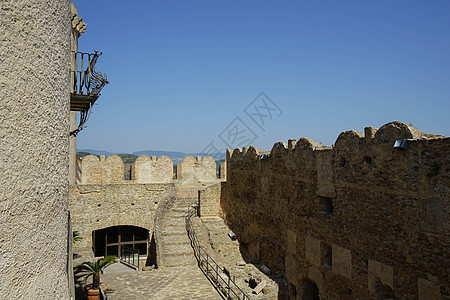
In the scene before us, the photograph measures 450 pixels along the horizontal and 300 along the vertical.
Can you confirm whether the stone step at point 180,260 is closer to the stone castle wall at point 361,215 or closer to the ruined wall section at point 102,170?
the stone castle wall at point 361,215

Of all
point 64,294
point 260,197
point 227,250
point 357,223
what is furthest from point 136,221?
point 64,294

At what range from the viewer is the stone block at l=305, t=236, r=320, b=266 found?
9.91m

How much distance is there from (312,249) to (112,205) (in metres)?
10.9

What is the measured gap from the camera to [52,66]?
1966 mm

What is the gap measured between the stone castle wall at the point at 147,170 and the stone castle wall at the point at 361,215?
31.6 feet

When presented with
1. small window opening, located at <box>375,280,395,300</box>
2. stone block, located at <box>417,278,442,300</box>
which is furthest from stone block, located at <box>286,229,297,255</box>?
stone block, located at <box>417,278,442,300</box>

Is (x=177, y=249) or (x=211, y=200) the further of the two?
(x=211, y=200)

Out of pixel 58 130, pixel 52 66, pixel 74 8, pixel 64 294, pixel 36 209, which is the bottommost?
pixel 64 294

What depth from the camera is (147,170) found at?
22.0 meters

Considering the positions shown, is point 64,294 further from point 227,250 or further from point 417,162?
point 227,250

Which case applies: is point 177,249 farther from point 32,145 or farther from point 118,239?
point 32,145

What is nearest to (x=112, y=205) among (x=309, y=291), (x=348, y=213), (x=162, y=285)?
(x=162, y=285)

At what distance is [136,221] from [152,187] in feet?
5.96

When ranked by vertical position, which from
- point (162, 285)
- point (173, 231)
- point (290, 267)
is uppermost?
point (173, 231)
